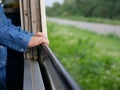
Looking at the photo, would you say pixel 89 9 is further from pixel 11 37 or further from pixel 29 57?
pixel 11 37

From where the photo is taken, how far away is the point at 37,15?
7.36 ft

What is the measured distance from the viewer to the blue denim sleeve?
6.39 feet

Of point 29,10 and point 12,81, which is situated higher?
point 29,10

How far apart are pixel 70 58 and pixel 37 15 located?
10.7 meters

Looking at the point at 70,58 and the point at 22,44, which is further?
the point at 70,58

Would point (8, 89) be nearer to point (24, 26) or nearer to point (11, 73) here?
point (11, 73)

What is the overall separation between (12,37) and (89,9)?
133 ft

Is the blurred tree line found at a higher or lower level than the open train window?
lower

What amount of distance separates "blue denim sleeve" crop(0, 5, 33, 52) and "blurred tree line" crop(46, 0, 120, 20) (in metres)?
35.3

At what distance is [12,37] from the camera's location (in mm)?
1950

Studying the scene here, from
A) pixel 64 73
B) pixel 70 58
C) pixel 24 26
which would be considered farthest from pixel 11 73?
pixel 70 58

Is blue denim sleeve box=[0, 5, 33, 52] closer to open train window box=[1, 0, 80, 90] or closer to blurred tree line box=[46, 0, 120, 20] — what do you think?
open train window box=[1, 0, 80, 90]

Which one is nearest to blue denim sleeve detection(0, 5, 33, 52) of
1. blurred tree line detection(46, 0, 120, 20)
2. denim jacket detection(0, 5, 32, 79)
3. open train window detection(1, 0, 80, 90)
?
denim jacket detection(0, 5, 32, 79)

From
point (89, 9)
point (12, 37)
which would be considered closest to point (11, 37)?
point (12, 37)
